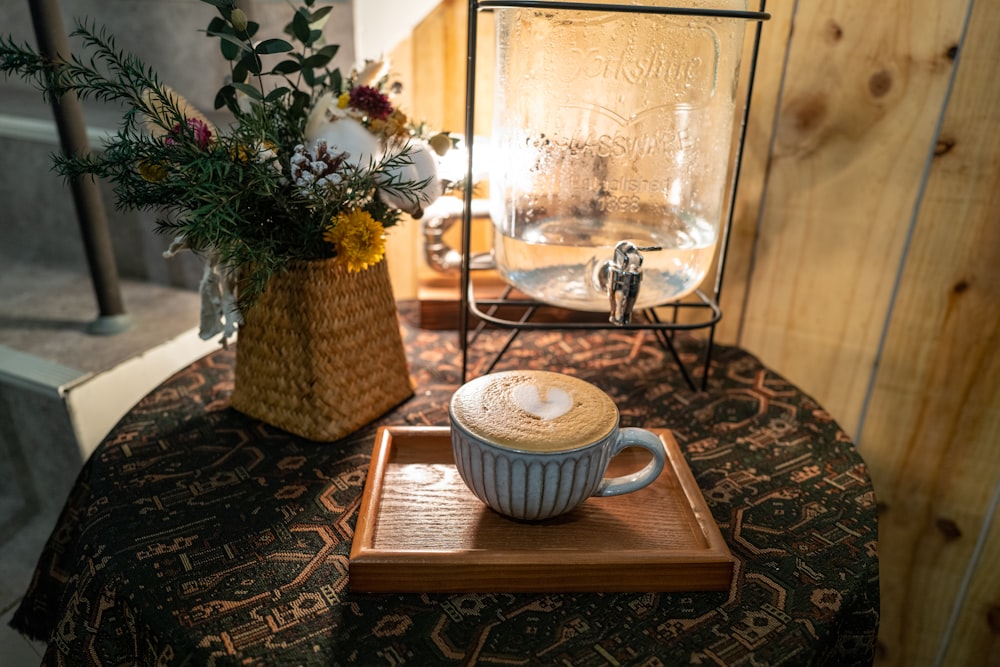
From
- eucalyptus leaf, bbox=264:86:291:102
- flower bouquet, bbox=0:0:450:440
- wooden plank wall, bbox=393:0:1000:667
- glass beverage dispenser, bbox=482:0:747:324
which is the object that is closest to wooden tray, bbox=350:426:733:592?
flower bouquet, bbox=0:0:450:440

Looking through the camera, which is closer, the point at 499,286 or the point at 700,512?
the point at 700,512

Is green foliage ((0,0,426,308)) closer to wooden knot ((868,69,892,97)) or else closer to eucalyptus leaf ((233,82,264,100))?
eucalyptus leaf ((233,82,264,100))

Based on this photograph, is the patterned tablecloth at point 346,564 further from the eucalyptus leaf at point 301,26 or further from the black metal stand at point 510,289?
the eucalyptus leaf at point 301,26

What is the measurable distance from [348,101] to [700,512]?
1.61 feet

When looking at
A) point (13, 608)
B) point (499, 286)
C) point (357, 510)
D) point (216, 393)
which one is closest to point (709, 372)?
point (499, 286)

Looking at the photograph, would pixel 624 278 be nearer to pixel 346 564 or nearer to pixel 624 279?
pixel 624 279

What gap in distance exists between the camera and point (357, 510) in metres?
0.66

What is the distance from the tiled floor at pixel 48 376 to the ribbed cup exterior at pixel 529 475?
63cm

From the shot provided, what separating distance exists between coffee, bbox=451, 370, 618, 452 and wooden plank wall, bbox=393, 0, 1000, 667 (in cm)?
50

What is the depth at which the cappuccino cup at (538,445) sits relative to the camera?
0.56 meters

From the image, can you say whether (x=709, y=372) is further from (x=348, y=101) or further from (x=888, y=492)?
(x=348, y=101)

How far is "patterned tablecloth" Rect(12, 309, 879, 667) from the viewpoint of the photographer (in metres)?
0.53

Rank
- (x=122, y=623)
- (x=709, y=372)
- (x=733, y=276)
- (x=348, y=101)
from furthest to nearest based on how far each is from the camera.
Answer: (x=733, y=276) < (x=709, y=372) < (x=348, y=101) < (x=122, y=623)

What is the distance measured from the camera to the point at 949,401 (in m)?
0.94
